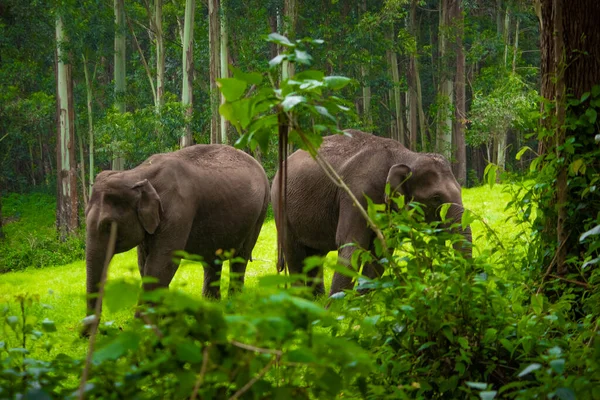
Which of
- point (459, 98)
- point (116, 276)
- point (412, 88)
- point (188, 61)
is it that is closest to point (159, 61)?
point (188, 61)

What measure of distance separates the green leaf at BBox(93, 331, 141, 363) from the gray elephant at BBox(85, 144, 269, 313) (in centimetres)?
465

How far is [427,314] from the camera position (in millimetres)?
3338

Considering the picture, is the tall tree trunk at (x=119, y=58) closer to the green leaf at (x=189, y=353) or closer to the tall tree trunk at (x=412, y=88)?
the tall tree trunk at (x=412, y=88)

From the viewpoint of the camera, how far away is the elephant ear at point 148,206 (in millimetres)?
8094

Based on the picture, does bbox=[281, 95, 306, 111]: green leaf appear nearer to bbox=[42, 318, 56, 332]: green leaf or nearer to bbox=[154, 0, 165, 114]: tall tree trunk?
bbox=[42, 318, 56, 332]: green leaf

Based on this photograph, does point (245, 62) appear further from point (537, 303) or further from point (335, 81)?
point (335, 81)

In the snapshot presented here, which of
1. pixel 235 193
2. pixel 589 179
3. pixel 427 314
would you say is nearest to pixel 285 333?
pixel 427 314

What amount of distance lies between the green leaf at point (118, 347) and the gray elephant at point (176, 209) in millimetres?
4647

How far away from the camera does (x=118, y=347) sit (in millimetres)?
2016

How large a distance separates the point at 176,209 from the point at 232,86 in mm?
5999

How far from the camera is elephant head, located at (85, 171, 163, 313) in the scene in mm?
7750

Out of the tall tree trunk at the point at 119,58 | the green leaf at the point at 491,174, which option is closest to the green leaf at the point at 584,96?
the green leaf at the point at 491,174

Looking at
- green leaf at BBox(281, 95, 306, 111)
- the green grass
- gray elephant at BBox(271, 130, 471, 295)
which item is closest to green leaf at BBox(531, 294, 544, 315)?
green leaf at BBox(281, 95, 306, 111)

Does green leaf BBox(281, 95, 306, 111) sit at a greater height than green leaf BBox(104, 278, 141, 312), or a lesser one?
greater
